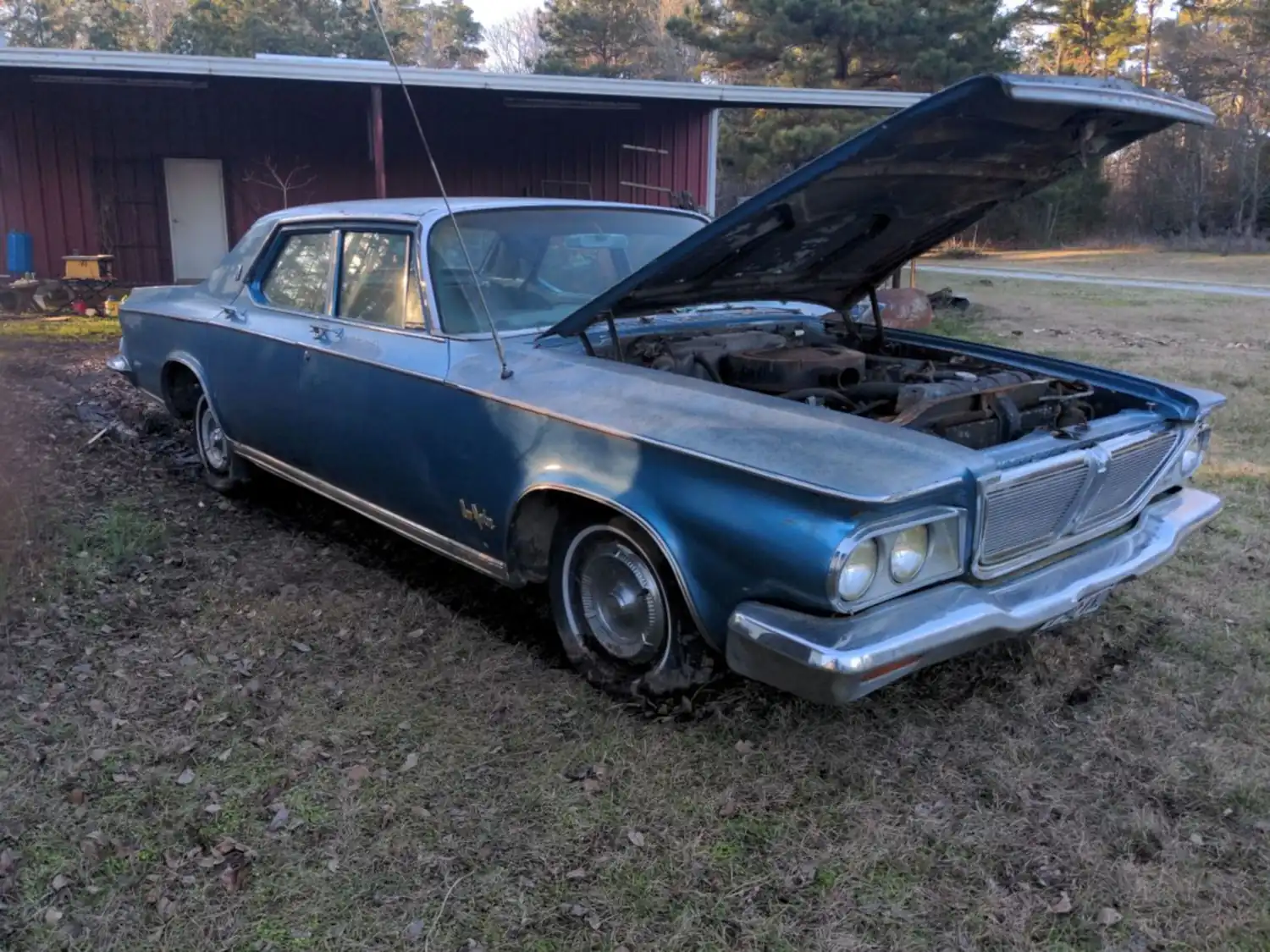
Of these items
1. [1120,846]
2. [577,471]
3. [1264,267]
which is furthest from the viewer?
[1264,267]

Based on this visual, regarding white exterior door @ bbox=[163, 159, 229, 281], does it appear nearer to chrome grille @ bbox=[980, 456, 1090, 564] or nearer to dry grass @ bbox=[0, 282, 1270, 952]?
dry grass @ bbox=[0, 282, 1270, 952]

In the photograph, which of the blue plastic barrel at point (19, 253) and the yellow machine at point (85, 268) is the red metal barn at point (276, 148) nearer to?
the blue plastic barrel at point (19, 253)

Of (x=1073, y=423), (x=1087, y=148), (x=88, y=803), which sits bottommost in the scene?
(x=88, y=803)

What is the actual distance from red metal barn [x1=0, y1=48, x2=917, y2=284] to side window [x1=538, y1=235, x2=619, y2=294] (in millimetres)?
8636

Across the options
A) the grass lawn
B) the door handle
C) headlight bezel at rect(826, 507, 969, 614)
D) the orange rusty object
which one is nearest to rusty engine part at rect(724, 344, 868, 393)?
headlight bezel at rect(826, 507, 969, 614)

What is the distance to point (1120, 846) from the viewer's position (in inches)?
102

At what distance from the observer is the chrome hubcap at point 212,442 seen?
521 centimetres

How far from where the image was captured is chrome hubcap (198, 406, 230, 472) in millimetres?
5211

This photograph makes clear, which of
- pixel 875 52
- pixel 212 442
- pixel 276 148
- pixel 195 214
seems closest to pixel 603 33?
pixel 875 52

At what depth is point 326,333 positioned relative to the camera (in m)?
4.10

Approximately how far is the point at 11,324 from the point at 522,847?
38.2 feet

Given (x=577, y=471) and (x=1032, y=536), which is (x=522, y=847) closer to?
(x=577, y=471)

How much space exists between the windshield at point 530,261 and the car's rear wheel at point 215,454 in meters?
1.90

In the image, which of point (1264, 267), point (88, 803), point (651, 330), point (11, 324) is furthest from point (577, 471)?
point (1264, 267)
